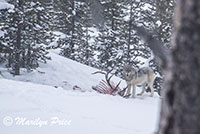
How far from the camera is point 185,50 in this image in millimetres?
1103

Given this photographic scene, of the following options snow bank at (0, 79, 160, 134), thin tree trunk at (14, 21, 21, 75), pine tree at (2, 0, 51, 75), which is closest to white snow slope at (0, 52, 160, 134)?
snow bank at (0, 79, 160, 134)

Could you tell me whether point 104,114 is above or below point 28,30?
below

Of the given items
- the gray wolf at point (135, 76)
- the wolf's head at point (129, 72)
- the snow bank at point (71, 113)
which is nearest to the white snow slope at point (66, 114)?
the snow bank at point (71, 113)

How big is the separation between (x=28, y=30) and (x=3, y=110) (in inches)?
473

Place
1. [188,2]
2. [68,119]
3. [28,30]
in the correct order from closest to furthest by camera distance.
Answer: [188,2] → [68,119] → [28,30]

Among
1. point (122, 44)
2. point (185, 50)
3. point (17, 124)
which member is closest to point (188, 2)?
point (185, 50)

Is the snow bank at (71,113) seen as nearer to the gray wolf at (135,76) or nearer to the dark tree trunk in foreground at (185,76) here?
the gray wolf at (135,76)

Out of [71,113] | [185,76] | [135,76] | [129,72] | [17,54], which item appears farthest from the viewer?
[17,54]

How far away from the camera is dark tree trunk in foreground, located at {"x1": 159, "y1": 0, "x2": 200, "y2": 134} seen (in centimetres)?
107

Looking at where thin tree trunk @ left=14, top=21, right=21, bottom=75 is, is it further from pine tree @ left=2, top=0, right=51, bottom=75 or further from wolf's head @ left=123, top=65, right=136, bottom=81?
wolf's head @ left=123, top=65, right=136, bottom=81

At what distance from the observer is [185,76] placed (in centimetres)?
110

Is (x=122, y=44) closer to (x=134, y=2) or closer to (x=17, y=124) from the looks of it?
(x=134, y=2)

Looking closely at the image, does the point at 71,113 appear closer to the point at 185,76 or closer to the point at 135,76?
the point at 135,76

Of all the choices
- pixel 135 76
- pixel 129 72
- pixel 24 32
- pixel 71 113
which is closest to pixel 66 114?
pixel 71 113
